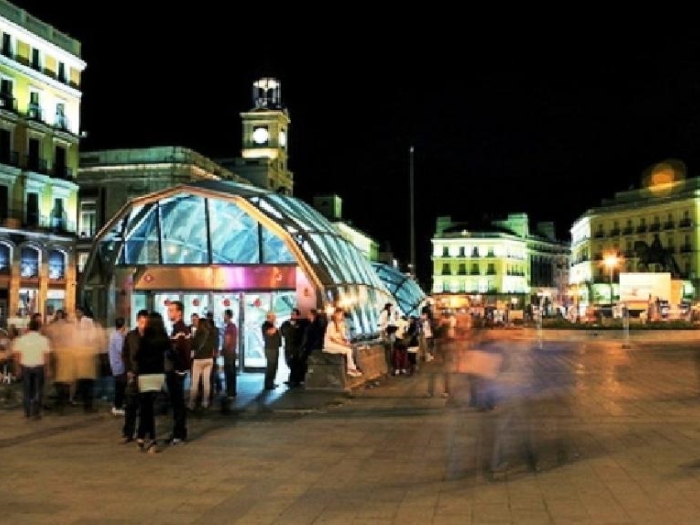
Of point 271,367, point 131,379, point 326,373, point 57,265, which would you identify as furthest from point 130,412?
point 57,265

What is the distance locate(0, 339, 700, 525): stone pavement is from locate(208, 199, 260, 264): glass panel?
7.95 meters

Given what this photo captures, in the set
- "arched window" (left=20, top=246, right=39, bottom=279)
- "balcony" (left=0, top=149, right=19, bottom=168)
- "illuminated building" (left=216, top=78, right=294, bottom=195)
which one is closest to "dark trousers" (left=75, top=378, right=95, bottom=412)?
"balcony" (left=0, top=149, right=19, bottom=168)

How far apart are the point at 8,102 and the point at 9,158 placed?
137 inches

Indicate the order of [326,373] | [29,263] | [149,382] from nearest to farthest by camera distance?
[149,382]
[326,373]
[29,263]

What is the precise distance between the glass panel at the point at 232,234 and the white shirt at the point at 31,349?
33.6 feet

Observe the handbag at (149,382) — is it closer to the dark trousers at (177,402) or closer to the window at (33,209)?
the dark trousers at (177,402)

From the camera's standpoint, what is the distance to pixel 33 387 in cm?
1559

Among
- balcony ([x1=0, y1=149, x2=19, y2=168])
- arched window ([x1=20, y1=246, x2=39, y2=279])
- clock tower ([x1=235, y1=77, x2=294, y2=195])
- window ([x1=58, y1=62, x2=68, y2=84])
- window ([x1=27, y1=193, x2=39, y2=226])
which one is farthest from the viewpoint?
clock tower ([x1=235, y1=77, x2=294, y2=195])

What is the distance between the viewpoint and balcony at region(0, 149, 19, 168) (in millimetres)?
55469

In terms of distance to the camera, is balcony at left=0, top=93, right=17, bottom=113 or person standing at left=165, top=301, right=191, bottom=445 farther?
balcony at left=0, top=93, right=17, bottom=113

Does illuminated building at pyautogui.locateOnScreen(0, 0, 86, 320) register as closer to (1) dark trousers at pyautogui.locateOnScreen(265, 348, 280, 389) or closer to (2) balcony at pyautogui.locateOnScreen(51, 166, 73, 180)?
(2) balcony at pyautogui.locateOnScreen(51, 166, 73, 180)

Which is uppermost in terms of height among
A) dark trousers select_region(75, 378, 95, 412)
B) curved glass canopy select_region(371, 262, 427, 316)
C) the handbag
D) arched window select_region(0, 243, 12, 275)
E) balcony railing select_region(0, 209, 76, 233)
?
balcony railing select_region(0, 209, 76, 233)

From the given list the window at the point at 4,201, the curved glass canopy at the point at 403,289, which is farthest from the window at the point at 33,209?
the curved glass canopy at the point at 403,289

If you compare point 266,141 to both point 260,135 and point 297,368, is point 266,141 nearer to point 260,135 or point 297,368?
point 260,135
